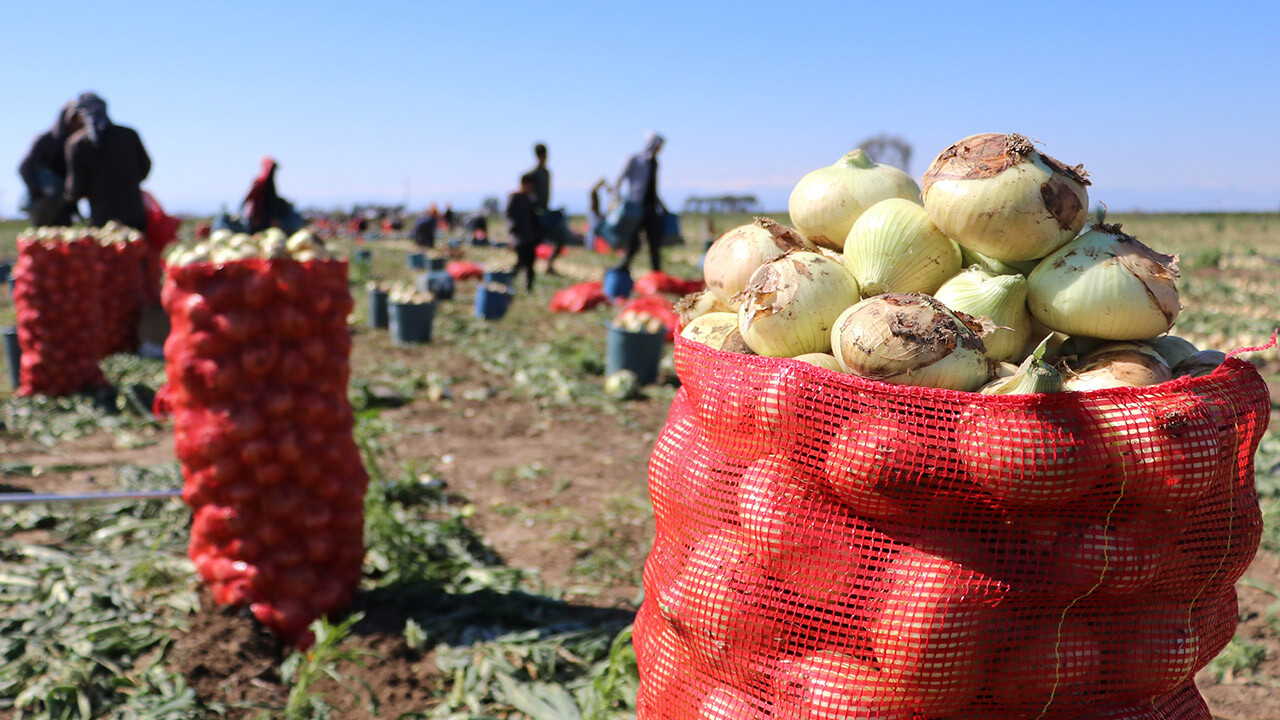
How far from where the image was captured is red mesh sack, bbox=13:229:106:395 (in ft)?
21.9

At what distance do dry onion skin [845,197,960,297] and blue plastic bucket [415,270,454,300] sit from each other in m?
11.7

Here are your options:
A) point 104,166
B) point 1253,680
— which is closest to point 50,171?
point 104,166

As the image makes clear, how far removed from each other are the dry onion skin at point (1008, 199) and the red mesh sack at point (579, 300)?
9.84 m

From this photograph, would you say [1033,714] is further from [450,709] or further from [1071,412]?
[450,709]

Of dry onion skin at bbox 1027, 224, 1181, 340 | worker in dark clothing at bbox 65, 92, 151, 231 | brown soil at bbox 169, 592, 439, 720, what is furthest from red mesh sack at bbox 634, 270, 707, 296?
dry onion skin at bbox 1027, 224, 1181, 340

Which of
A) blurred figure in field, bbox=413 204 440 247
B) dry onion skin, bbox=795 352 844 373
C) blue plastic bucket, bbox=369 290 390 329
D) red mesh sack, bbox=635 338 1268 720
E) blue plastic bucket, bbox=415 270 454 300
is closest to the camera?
red mesh sack, bbox=635 338 1268 720

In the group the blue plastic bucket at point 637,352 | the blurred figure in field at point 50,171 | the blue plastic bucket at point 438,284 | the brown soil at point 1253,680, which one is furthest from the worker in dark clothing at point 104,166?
the brown soil at point 1253,680

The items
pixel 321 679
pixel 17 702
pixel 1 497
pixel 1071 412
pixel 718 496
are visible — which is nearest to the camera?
pixel 1071 412

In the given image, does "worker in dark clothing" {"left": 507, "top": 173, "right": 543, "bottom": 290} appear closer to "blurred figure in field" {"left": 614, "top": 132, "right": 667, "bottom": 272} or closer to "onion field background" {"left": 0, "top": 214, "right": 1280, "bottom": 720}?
"blurred figure in field" {"left": 614, "top": 132, "right": 667, "bottom": 272}

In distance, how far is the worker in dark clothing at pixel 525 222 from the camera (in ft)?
45.8

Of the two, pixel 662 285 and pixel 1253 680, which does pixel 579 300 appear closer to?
pixel 662 285

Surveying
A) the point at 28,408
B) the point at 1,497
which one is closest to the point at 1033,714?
the point at 1,497

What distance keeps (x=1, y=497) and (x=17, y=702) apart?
5.57 ft

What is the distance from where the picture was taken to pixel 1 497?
413 centimetres
